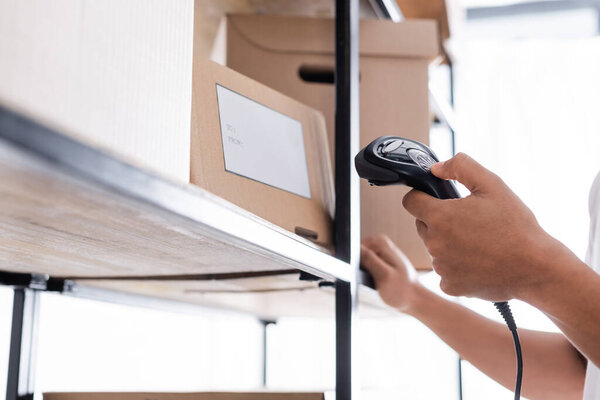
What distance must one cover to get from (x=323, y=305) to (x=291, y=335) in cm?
79

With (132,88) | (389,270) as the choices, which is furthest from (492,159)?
(132,88)

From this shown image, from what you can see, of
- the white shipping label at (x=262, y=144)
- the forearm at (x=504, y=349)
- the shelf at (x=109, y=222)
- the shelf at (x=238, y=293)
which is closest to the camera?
the shelf at (x=109, y=222)

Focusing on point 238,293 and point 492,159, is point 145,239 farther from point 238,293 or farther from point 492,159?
point 492,159

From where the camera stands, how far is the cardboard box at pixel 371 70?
108 cm

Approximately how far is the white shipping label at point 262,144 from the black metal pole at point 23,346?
1.42ft

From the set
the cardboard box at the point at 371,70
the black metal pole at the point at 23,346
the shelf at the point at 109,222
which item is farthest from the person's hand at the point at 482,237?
the black metal pole at the point at 23,346

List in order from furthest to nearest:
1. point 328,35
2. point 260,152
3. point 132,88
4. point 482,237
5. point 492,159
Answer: point 492,159
point 328,35
point 260,152
point 482,237
point 132,88

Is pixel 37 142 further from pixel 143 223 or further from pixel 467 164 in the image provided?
pixel 467 164

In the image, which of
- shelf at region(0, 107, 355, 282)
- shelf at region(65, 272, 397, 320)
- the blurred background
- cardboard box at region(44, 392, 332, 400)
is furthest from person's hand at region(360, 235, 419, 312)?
the blurred background

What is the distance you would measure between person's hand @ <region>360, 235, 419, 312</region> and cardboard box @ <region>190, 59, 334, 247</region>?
11 cm

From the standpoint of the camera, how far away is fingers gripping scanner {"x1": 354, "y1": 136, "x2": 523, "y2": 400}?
2.29 feet

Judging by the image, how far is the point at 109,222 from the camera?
0.47 meters

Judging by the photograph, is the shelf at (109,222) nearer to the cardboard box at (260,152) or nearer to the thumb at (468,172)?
the cardboard box at (260,152)

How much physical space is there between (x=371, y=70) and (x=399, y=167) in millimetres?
455
